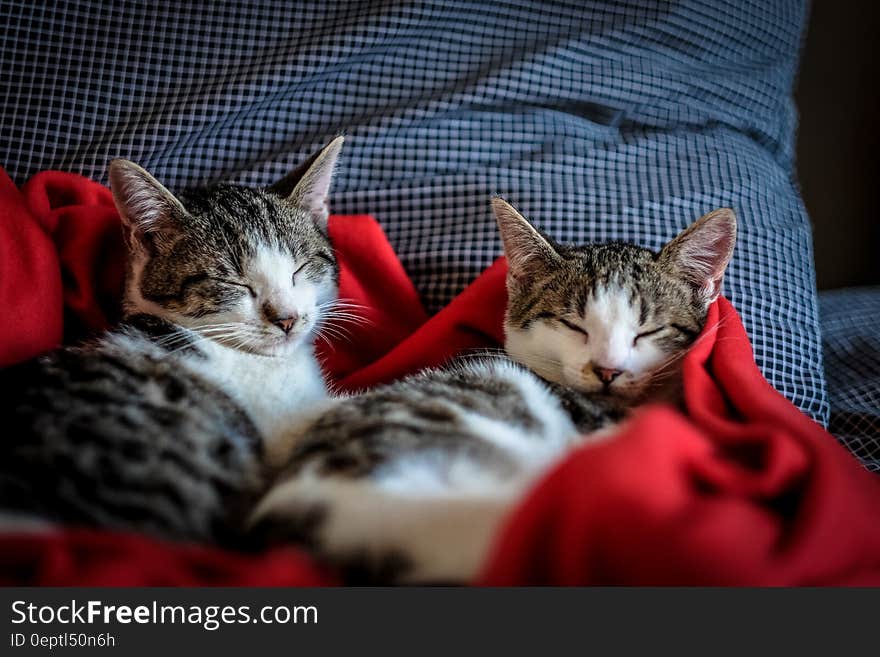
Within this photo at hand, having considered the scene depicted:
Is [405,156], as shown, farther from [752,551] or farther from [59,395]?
[752,551]

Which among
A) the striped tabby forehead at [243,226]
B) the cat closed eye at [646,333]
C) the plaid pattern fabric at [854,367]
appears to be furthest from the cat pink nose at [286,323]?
the plaid pattern fabric at [854,367]

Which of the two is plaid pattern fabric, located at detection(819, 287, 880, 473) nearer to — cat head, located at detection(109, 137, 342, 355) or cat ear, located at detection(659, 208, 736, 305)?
cat ear, located at detection(659, 208, 736, 305)

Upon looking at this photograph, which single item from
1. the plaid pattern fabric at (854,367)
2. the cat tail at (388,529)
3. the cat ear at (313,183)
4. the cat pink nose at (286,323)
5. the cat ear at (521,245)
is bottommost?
the plaid pattern fabric at (854,367)

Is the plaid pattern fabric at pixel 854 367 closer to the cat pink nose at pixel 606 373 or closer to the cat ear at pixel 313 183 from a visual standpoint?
the cat pink nose at pixel 606 373

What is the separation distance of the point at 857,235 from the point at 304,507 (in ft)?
6.78

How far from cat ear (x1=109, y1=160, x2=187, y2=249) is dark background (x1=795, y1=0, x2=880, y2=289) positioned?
74.3 inches

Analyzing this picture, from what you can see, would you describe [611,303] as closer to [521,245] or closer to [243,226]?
[521,245]

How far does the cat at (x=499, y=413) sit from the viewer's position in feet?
2.35

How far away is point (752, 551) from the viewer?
64 cm

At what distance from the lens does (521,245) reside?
124 cm

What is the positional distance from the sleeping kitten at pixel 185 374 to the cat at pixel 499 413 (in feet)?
0.34

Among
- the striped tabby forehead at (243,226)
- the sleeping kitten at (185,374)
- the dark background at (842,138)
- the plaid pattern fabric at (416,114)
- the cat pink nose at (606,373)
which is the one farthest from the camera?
the dark background at (842,138)

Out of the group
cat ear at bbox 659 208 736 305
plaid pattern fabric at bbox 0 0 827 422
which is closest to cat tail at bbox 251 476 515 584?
cat ear at bbox 659 208 736 305

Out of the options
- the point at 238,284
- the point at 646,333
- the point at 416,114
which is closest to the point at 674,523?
the point at 646,333
